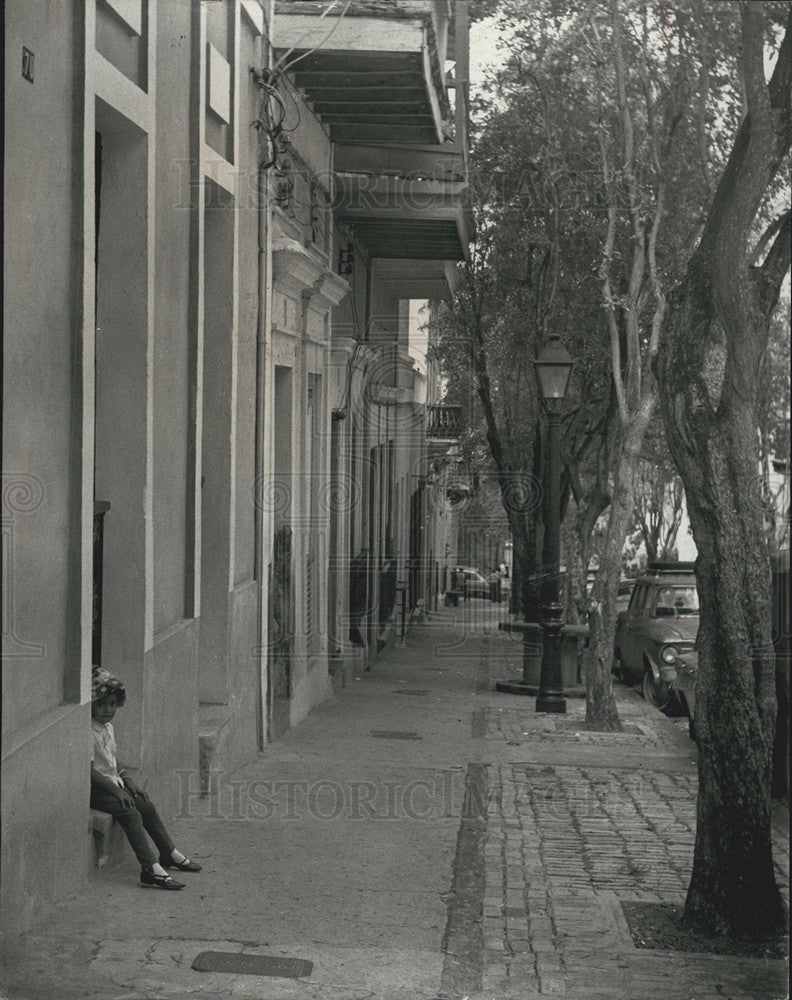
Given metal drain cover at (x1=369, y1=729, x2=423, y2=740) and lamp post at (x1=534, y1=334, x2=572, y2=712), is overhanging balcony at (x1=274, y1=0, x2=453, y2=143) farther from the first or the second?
metal drain cover at (x1=369, y1=729, x2=423, y2=740)

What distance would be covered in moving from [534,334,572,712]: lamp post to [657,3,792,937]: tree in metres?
8.94

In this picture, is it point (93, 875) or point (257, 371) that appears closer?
point (93, 875)

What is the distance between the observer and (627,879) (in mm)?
8172

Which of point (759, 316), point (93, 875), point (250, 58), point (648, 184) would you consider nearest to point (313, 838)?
point (93, 875)

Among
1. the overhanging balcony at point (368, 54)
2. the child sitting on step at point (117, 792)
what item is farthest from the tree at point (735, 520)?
the overhanging balcony at point (368, 54)

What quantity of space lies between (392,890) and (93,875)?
61.0 inches

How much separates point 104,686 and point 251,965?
1.64 m

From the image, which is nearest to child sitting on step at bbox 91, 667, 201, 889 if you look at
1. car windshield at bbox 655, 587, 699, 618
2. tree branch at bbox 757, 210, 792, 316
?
tree branch at bbox 757, 210, 792, 316

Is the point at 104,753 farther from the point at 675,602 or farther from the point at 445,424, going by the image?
the point at 445,424

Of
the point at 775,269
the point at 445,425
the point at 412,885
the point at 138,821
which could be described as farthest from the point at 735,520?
the point at 445,425

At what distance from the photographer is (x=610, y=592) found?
15.3 metres

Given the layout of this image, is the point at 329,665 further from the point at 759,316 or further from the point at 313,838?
the point at 759,316

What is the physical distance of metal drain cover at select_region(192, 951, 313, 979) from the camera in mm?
5996

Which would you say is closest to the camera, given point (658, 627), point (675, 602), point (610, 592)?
point (610, 592)
